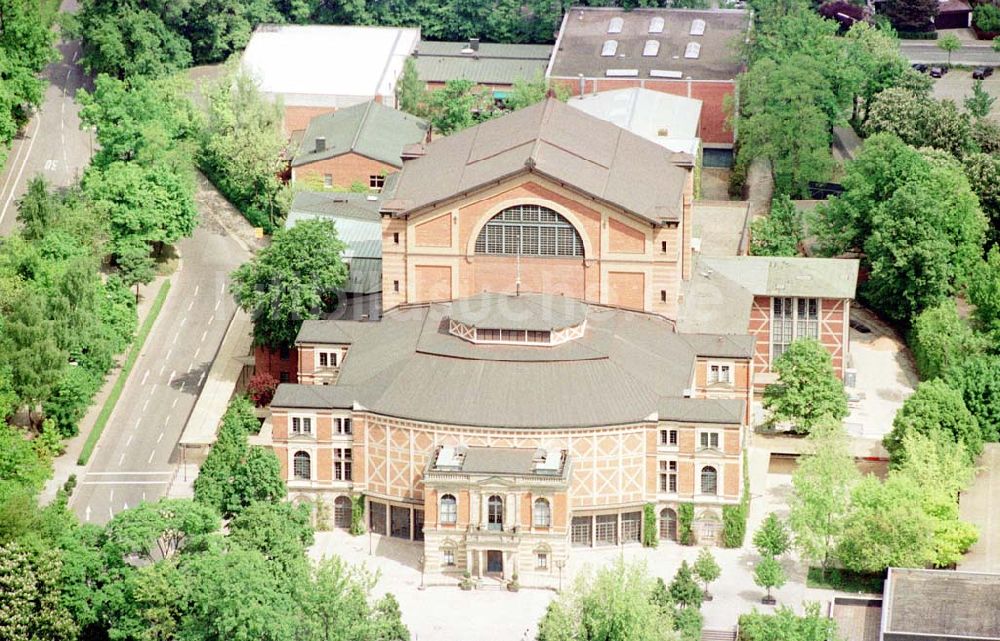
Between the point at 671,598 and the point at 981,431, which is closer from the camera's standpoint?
the point at 671,598

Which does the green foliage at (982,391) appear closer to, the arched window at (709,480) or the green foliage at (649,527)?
the arched window at (709,480)

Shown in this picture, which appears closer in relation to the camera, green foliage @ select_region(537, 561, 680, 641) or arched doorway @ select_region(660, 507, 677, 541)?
green foliage @ select_region(537, 561, 680, 641)

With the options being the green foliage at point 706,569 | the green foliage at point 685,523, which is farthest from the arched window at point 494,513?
the green foliage at point 706,569

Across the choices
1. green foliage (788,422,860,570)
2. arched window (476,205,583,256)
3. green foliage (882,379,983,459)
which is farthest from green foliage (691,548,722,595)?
arched window (476,205,583,256)

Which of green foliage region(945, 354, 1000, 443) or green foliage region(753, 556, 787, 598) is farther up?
green foliage region(945, 354, 1000, 443)

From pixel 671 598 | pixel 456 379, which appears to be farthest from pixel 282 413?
pixel 671 598

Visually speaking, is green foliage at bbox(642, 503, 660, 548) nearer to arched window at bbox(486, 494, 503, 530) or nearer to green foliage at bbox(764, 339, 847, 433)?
arched window at bbox(486, 494, 503, 530)

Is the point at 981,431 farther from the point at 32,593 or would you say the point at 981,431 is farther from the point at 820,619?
the point at 32,593

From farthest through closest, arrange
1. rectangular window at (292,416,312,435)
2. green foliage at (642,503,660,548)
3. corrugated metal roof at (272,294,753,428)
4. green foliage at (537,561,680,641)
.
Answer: rectangular window at (292,416,312,435), green foliage at (642,503,660,548), corrugated metal roof at (272,294,753,428), green foliage at (537,561,680,641)

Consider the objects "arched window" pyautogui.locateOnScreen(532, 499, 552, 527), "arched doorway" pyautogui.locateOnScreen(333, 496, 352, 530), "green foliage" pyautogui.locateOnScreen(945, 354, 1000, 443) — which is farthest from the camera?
"green foliage" pyautogui.locateOnScreen(945, 354, 1000, 443)
